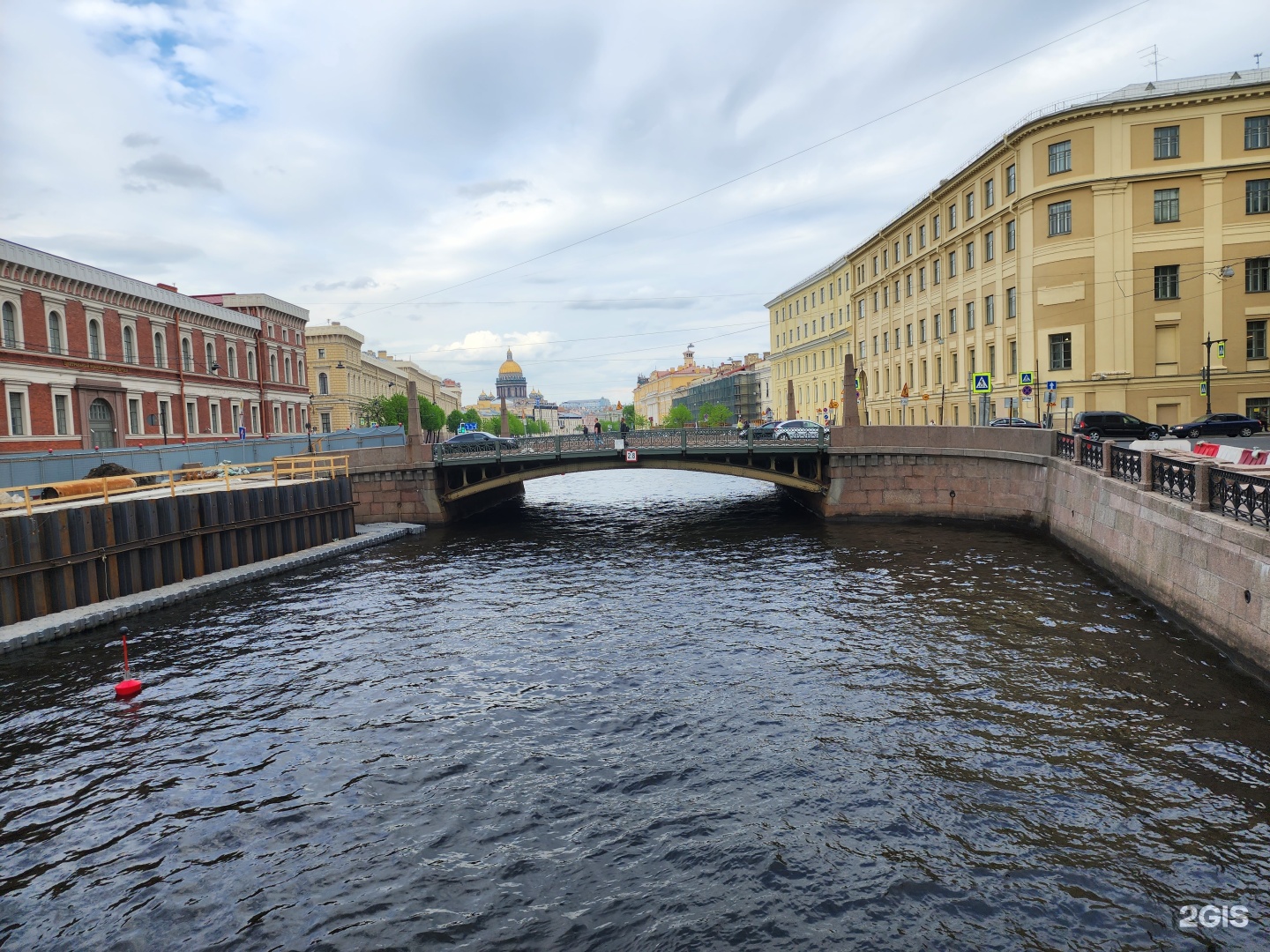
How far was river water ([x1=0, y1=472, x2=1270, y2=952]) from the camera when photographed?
26.9 feet

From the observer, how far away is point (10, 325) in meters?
38.1

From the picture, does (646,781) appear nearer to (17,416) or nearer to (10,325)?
(17,416)

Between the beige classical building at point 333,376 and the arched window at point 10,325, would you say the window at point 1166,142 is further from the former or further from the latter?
the beige classical building at point 333,376

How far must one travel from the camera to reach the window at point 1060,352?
4184cm

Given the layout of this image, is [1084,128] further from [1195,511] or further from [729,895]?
[729,895]

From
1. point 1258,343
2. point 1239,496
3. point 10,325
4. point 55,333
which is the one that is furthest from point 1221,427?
point 55,333

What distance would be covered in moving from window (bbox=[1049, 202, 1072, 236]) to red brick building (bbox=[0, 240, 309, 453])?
175 ft

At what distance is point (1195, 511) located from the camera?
51.7ft

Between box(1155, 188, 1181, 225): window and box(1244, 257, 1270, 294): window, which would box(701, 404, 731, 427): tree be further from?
box(1244, 257, 1270, 294): window

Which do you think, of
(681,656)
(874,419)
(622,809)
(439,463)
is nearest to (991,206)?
(874,419)

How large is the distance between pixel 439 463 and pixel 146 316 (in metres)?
25.1

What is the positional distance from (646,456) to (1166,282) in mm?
28680

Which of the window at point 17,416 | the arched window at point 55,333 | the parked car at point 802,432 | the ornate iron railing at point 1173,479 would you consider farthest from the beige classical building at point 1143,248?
the arched window at point 55,333

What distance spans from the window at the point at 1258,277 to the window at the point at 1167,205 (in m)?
4.23
